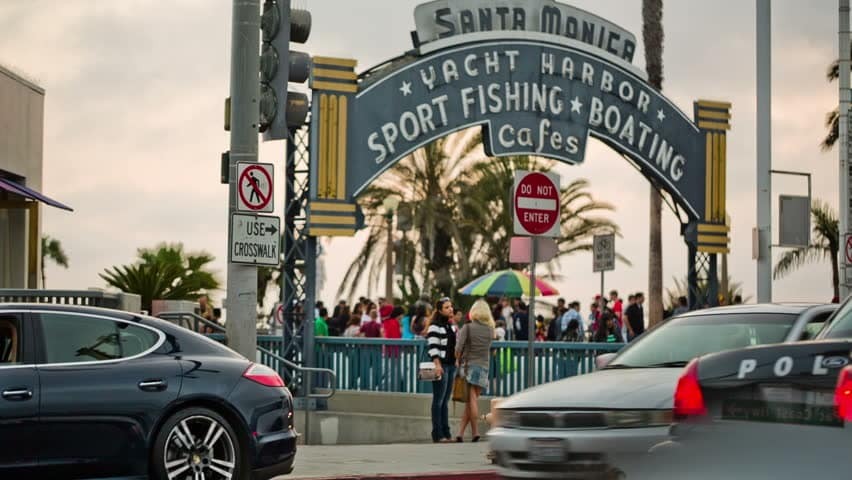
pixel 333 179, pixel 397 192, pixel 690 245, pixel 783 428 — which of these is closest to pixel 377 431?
pixel 333 179

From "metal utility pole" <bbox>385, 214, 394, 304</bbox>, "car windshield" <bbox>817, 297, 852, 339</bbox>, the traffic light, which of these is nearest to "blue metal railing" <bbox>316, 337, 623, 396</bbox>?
→ the traffic light

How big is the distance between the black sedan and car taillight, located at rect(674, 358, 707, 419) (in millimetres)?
5235

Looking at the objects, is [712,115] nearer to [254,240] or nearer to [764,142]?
[764,142]

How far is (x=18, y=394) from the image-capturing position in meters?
10.3

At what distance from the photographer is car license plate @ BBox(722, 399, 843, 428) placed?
19.1 ft

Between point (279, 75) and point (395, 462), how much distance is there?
167 inches

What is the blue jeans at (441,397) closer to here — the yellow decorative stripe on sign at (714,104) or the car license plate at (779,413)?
the yellow decorative stripe on sign at (714,104)

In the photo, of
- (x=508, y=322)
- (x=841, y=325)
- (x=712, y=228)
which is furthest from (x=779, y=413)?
(x=508, y=322)

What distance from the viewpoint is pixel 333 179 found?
23953 millimetres

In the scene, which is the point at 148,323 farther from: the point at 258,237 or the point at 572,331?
the point at 572,331

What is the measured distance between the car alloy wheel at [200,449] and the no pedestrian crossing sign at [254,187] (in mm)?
3773

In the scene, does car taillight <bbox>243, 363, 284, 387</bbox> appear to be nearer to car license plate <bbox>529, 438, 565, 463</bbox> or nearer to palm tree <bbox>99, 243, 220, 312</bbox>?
car license plate <bbox>529, 438, 565, 463</bbox>

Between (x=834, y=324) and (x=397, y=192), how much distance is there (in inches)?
1399

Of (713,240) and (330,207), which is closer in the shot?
(330,207)
